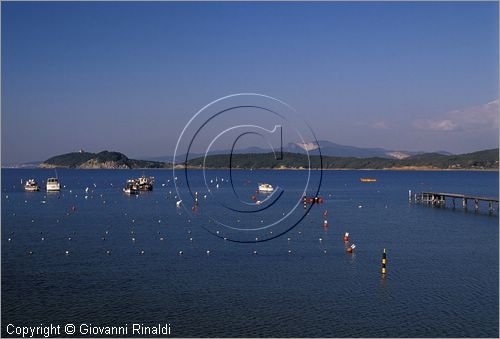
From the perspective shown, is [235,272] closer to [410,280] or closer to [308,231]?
[410,280]

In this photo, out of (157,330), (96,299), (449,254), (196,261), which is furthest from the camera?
(449,254)

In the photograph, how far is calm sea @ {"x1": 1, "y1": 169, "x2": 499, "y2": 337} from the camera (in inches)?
1820

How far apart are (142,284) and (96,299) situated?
645 centimetres

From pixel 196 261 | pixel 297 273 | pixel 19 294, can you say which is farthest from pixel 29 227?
pixel 297 273

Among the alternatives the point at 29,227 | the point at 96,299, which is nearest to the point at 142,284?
the point at 96,299

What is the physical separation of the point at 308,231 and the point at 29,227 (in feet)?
155

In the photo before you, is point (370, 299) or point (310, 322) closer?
point (310, 322)

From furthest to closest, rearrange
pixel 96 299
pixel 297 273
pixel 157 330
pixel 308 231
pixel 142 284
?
pixel 308 231 → pixel 297 273 → pixel 142 284 → pixel 96 299 → pixel 157 330

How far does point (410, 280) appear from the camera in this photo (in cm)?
5984

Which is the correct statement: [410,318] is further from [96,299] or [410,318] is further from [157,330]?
[96,299]

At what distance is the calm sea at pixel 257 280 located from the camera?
46.2 meters

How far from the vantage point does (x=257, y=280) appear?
194 feet

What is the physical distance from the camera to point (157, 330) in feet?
146

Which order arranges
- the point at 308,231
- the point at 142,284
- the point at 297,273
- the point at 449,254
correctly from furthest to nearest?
the point at 308,231
the point at 449,254
the point at 297,273
the point at 142,284
